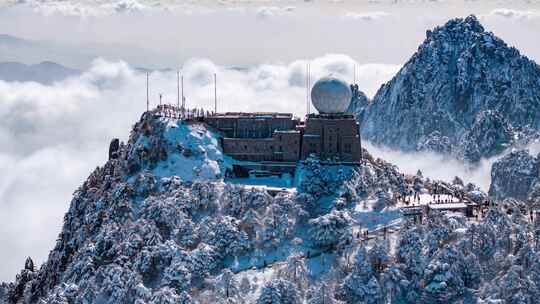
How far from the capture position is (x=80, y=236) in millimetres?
168000

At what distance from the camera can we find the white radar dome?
175125 millimetres

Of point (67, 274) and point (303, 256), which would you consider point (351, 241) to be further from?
point (67, 274)

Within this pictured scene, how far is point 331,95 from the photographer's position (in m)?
175

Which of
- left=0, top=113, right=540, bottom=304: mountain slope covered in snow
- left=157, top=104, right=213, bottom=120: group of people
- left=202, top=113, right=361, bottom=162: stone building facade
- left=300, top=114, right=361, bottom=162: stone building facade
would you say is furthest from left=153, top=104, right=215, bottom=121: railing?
left=300, top=114, right=361, bottom=162: stone building facade

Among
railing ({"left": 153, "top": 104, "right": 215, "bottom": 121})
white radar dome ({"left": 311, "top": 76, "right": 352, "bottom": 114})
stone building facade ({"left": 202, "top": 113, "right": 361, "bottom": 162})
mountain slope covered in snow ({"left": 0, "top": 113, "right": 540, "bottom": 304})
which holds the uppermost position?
white radar dome ({"left": 311, "top": 76, "right": 352, "bottom": 114})

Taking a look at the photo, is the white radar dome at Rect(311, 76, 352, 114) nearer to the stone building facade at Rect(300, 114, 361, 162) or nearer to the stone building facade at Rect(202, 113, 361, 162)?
the stone building facade at Rect(202, 113, 361, 162)

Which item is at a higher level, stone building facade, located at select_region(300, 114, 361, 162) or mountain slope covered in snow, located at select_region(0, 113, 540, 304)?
stone building facade, located at select_region(300, 114, 361, 162)

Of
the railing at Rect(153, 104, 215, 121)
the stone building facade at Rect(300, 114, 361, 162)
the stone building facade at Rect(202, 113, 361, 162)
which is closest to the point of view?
the stone building facade at Rect(300, 114, 361, 162)

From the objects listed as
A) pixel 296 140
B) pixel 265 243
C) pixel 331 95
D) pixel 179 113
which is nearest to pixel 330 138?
pixel 296 140

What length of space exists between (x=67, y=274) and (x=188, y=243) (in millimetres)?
22676

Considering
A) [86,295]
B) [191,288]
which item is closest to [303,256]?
[191,288]

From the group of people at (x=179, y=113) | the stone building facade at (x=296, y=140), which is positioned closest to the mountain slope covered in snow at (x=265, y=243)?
the stone building facade at (x=296, y=140)

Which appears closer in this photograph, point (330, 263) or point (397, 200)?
point (330, 263)

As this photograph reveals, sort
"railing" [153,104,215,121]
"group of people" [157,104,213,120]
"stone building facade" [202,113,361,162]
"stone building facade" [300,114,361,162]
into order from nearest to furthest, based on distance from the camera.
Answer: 1. "stone building facade" [300,114,361,162]
2. "stone building facade" [202,113,361,162]
3. "railing" [153,104,215,121]
4. "group of people" [157,104,213,120]
